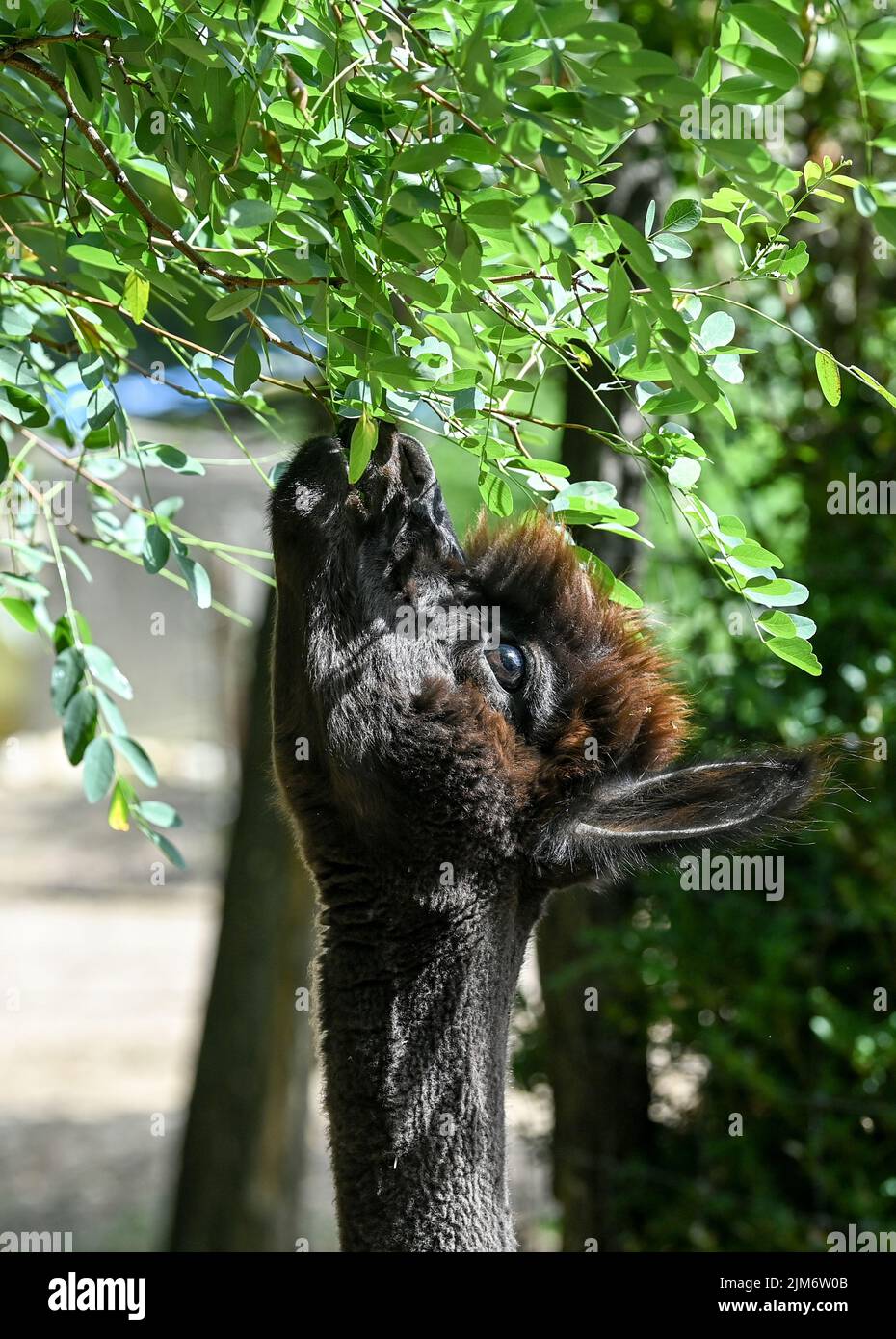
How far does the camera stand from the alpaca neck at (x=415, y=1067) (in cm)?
240

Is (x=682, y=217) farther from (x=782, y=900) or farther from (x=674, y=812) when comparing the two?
(x=782, y=900)

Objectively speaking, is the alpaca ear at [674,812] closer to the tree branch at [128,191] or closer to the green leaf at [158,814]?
the green leaf at [158,814]

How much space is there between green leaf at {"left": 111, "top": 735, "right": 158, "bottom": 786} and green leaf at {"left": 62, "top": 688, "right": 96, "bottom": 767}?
9cm

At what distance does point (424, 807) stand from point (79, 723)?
74 centimetres

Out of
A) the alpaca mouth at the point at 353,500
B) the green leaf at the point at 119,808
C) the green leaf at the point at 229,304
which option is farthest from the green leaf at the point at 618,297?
the green leaf at the point at 119,808

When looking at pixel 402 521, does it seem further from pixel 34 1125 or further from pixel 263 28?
pixel 34 1125

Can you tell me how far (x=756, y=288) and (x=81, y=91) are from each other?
12.7 feet

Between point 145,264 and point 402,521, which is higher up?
point 145,264

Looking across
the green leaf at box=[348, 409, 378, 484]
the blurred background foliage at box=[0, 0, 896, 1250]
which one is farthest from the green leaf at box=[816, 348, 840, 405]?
the blurred background foliage at box=[0, 0, 896, 1250]

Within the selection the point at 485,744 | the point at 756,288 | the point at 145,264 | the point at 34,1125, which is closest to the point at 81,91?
the point at 145,264

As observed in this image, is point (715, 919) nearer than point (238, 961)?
Yes

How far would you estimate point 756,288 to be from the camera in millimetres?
5164

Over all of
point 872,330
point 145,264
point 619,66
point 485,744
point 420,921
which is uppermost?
point 872,330

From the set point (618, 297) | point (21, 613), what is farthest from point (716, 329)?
point (21, 613)
